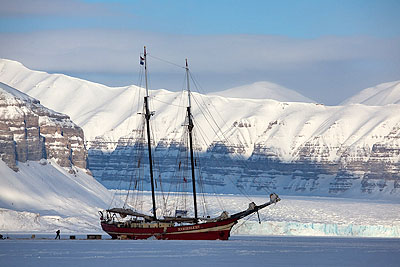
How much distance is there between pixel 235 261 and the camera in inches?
3711

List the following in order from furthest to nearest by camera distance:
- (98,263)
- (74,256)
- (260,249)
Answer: (260,249) < (74,256) < (98,263)

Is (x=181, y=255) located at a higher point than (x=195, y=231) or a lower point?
lower

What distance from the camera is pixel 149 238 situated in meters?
140

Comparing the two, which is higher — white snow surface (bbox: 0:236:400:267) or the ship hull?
the ship hull

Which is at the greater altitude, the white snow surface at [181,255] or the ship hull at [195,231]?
the ship hull at [195,231]

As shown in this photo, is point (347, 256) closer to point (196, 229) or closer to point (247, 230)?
point (196, 229)

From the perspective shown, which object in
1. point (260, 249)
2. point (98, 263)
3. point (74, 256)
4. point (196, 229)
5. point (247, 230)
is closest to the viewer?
point (98, 263)

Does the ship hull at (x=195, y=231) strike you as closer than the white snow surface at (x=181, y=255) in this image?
No

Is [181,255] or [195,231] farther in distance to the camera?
[195,231]

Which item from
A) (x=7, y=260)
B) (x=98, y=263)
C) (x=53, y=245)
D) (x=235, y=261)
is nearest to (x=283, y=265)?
(x=235, y=261)

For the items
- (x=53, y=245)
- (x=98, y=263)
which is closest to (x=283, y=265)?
(x=98, y=263)

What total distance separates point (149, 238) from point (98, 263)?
5004 centimetres

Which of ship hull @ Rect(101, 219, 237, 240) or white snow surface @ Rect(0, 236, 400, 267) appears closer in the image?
white snow surface @ Rect(0, 236, 400, 267)

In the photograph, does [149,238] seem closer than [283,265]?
No
